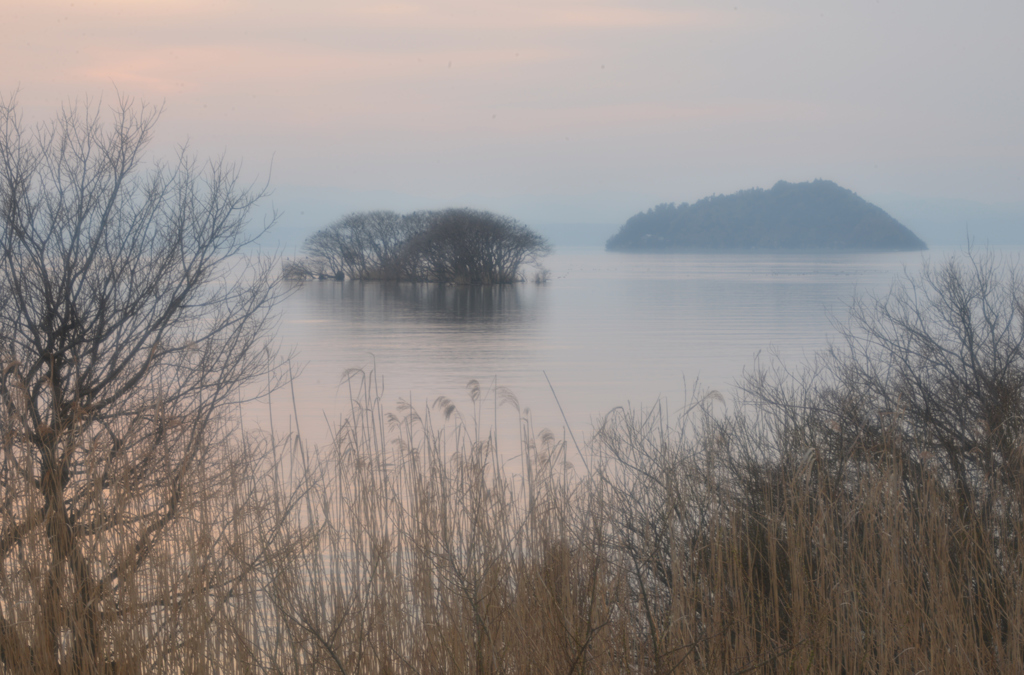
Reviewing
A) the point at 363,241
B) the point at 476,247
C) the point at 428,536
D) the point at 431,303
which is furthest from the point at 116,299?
the point at 363,241

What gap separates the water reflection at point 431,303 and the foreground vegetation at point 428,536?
27594 mm

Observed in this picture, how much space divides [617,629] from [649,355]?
2349 cm

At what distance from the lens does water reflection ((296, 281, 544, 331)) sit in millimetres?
41969

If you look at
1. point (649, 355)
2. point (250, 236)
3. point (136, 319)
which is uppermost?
point (250, 236)

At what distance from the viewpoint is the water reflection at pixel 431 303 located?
41969mm

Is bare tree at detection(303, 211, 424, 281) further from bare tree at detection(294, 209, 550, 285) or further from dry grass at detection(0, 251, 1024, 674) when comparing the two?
dry grass at detection(0, 251, 1024, 674)

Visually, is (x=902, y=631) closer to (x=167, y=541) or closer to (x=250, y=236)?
(x=167, y=541)

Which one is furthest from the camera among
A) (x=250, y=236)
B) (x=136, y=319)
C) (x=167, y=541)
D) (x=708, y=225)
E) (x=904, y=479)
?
(x=708, y=225)

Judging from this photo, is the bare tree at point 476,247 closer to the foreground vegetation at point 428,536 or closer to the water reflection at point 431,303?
the water reflection at point 431,303

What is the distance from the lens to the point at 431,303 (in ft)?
172

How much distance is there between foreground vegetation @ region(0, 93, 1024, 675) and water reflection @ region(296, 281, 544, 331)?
2759 cm

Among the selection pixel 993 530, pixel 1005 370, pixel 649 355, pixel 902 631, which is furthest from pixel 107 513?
pixel 649 355

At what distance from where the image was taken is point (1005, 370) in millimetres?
10844

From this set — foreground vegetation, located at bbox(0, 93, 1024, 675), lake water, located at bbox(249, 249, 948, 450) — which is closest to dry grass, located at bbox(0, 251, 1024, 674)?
foreground vegetation, located at bbox(0, 93, 1024, 675)
